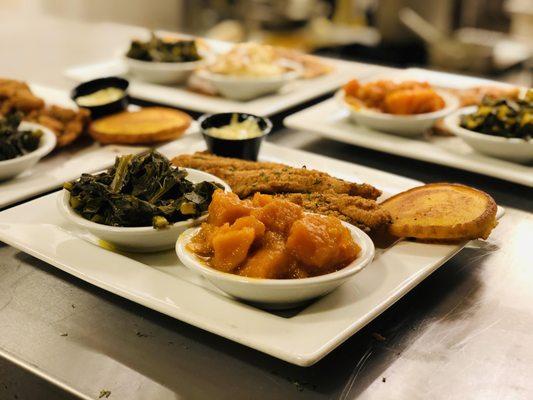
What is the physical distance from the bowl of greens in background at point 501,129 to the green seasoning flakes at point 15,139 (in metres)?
1.68

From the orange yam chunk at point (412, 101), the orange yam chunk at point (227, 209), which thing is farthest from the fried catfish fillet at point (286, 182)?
the orange yam chunk at point (412, 101)

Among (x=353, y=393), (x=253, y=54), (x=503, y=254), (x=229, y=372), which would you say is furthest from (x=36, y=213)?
(x=253, y=54)

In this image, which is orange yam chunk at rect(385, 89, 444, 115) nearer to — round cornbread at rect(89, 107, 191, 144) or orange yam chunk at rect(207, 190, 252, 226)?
round cornbread at rect(89, 107, 191, 144)

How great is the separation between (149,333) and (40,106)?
1.78m

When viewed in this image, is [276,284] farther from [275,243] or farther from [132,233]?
[132,233]

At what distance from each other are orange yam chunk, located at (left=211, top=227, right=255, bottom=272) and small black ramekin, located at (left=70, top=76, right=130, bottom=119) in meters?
1.66

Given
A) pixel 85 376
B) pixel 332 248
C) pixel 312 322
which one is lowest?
pixel 85 376

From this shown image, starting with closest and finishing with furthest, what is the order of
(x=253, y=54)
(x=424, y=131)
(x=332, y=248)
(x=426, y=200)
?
(x=332, y=248)
(x=426, y=200)
(x=424, y=131)
(x=253, y=54)

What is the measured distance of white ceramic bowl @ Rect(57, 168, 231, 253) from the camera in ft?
6.73

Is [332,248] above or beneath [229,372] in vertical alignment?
above

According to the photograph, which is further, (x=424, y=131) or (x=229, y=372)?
(x=424, y=131)

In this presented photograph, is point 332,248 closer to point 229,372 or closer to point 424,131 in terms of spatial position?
point 229,372

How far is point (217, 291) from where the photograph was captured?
6.48ft

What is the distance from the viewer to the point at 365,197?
237 cm
